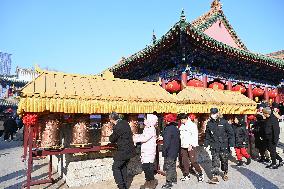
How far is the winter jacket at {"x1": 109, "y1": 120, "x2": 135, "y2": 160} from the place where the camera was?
4656 millimetres

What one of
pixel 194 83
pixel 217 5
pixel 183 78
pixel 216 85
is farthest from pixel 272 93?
pixel 183 78

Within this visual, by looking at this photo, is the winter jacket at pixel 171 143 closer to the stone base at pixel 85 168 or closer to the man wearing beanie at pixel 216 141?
the man wearing beanie at pixel 216 141

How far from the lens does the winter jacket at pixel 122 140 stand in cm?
466

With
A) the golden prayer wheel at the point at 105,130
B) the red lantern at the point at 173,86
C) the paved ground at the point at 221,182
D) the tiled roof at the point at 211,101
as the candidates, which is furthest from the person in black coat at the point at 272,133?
the golden prayer wheel at the point at 105,130

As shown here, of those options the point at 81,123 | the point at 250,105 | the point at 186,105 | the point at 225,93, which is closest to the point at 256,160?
the point at 250,105

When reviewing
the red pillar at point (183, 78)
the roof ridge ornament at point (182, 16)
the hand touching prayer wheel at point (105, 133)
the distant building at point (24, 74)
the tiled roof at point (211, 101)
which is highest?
the distant building at point (24, 74)

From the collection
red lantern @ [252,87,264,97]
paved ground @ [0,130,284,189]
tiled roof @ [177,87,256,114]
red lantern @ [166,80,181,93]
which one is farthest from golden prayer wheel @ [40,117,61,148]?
red lantern @ [252,87,264,97]

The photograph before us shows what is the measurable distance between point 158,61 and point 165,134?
5124mm

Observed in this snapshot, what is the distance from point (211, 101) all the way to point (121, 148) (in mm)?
4089

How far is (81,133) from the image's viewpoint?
5578 millimetres

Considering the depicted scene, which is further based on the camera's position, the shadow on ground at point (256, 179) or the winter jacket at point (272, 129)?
the winter jacket at point (272, 129)

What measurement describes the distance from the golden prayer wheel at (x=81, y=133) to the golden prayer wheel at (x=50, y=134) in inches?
15.1

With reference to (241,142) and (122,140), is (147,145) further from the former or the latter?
(241,142)

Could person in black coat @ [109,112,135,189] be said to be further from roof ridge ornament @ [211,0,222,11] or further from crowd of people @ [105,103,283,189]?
roof ridge ornament @ [211,0,222,11]
